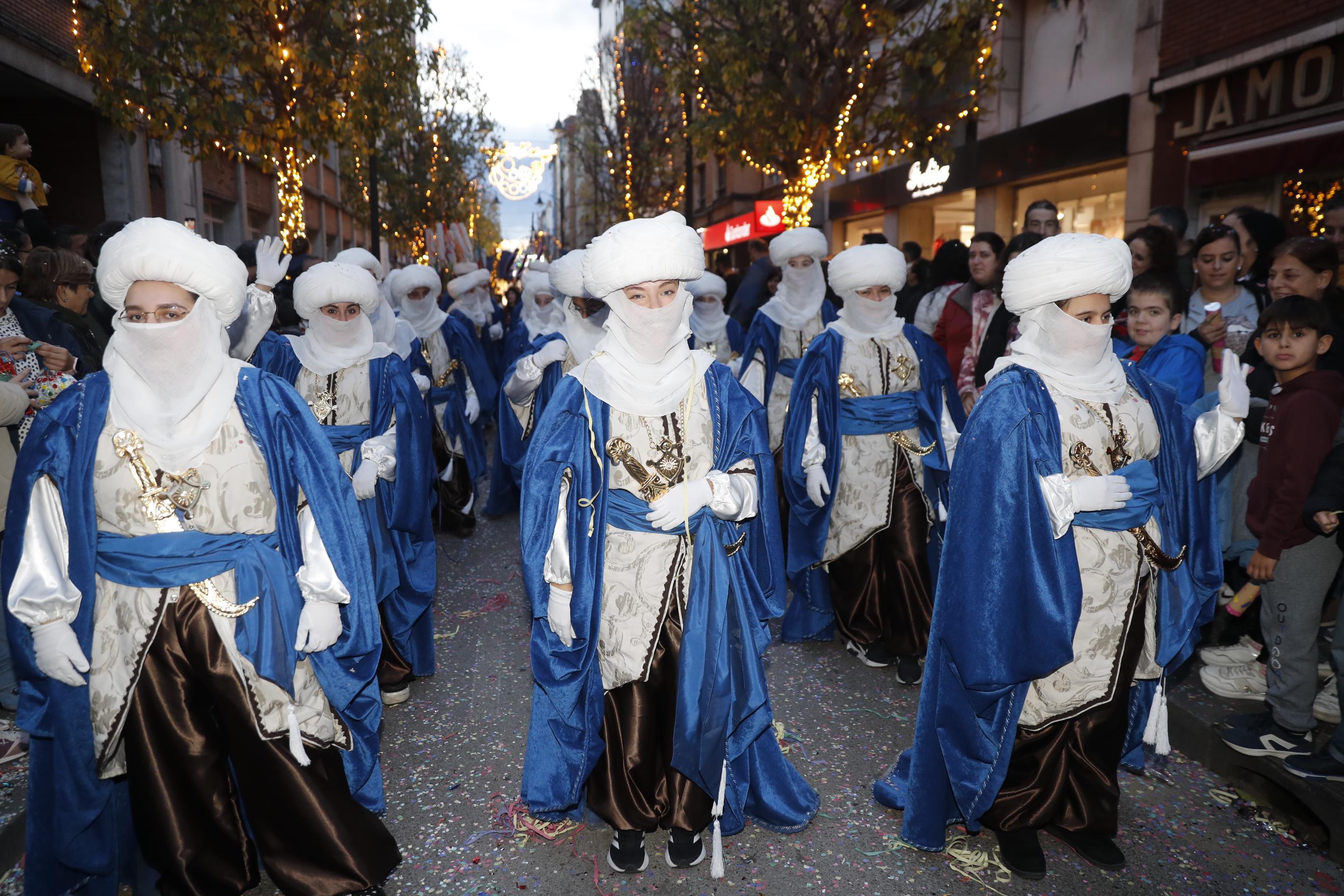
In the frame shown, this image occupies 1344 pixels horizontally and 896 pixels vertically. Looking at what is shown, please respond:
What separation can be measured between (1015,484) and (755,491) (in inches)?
31.1

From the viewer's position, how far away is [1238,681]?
4105 millimetres

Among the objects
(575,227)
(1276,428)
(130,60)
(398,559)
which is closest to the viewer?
(1276,428)

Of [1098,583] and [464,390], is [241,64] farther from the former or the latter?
[1098,583]

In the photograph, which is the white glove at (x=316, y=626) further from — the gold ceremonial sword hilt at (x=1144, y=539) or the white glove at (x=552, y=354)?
the white glove at (x=552, y=354)

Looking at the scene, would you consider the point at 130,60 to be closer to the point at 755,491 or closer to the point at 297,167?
the point at 297,167

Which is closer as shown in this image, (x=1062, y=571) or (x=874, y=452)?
(x=1062, y=571)

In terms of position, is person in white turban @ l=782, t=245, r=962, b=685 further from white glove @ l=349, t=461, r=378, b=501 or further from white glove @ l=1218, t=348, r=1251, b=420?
white glove @ l=349, t=461, r=378, b=501

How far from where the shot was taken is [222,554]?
2.54 metres

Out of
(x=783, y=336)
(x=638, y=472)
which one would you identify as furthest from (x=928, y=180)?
(x=638, y=472)

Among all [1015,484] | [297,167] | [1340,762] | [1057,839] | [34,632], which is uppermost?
[297,167]

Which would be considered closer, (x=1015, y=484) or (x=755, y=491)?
(x=1015, y=484)

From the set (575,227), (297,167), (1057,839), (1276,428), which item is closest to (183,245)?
(1057,839)

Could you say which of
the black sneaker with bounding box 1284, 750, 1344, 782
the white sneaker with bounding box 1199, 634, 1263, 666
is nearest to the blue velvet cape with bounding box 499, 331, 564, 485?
the white sneaker with bounding box 1199, 634, 1263, 666

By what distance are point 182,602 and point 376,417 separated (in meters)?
1.88
